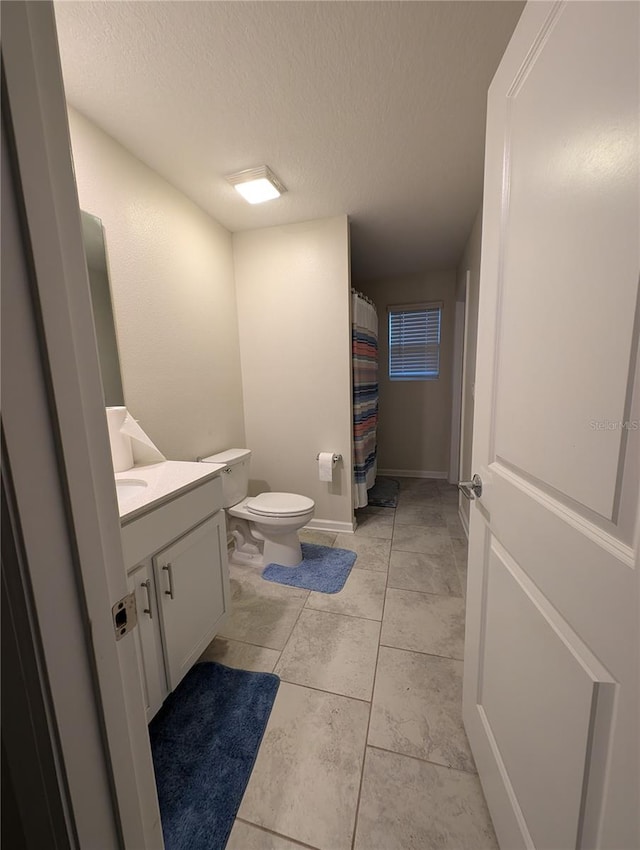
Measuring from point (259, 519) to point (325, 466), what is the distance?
66cm

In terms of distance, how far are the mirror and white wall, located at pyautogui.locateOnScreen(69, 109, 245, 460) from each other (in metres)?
0.04

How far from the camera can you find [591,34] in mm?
477

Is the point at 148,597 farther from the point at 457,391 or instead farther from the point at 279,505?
the point at 457,391

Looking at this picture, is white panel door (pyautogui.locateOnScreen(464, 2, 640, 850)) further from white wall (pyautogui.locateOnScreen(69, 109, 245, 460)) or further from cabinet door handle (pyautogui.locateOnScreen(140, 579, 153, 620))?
white wall (pyautogui.locateOnScreen(69, 109, 245, 460))

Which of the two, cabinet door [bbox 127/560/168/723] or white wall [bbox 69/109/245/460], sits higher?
A: white wall [bbox 69/109/245/460]

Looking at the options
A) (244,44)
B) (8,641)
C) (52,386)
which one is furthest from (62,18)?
(8,641)

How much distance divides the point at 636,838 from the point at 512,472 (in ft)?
1.82

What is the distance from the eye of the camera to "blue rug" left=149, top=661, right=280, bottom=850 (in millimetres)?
888

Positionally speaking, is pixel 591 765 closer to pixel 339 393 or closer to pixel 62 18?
pixel 339 393

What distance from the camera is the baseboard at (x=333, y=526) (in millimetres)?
Result: 2543

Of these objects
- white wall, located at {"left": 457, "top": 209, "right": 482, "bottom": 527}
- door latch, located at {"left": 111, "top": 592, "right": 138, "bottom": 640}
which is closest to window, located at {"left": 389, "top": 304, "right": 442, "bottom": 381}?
white wall, located at {"left": 457, "top": 209, "right": 482, "bottom": 527}

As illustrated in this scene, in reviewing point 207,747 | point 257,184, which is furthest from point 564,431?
point 257,184

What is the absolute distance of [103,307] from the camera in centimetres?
142

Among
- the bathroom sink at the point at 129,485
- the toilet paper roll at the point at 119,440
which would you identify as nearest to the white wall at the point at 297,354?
the toilet paper roll at the point at 119,440
